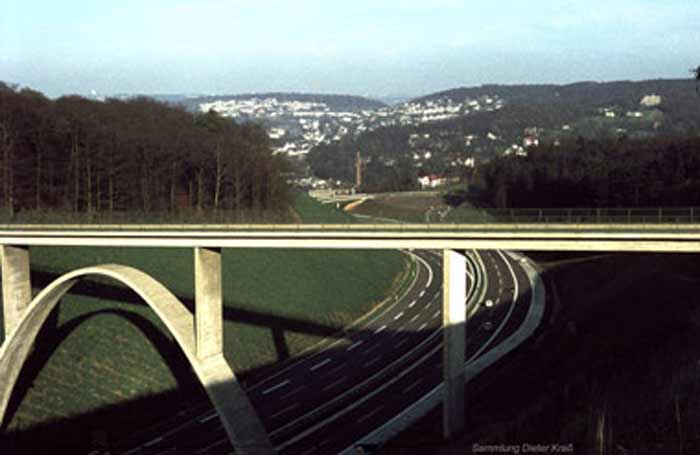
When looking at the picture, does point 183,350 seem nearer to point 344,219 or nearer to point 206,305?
point 206,305

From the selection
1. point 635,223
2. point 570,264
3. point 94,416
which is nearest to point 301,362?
point 94,416

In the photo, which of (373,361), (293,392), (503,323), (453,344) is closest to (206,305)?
(453,344)

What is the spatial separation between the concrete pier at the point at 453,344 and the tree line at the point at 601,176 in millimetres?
38968

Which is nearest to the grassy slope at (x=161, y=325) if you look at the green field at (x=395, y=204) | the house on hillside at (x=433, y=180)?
the green field at (x=395, y=204)

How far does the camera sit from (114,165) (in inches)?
2040

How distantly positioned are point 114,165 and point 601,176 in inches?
1842

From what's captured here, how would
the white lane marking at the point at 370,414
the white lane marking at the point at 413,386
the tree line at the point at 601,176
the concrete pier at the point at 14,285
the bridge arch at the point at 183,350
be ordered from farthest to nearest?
the tree line at the point at 601,176
the white lane marking at the point at 413,386
the white lane marking at the point at 370,414
the concrete pier at the point at 14,285
the bridge arch at the point at 183,350

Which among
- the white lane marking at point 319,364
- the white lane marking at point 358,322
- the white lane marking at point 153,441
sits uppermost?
the white lane marking at point 153,441

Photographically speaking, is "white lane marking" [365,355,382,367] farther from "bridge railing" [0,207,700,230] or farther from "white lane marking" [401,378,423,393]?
"bridge railing" [0,207,700,230]

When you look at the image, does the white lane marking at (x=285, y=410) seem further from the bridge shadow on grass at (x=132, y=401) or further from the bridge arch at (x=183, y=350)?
the bridge arch at (x=183, y=350)

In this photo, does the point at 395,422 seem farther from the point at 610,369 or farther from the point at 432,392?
the point at 610,369

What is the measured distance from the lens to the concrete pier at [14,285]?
3450 centimetres

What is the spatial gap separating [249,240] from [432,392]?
15174 millimetres

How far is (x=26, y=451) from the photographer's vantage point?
32.2m
